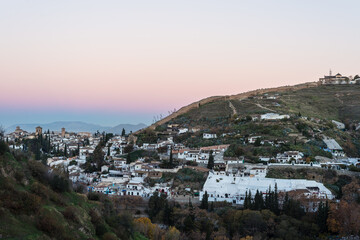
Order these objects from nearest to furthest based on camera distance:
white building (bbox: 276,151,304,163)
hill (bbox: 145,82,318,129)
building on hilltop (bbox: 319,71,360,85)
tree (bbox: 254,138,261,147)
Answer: white building (bbox: 276,151,304,163)
tree (bbox: 254,138,261,147)
hill (bbox: 145,82,318,129)
building on hilltop (bbox: 319,71,360,85)

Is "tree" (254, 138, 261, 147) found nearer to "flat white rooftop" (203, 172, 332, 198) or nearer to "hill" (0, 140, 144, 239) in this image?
"flat white rooftop" (203, 172, 332, 198)

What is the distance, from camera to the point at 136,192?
78.8 feet

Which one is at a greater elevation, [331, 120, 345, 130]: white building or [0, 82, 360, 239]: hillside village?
[331, 120, 345, 130]: white building

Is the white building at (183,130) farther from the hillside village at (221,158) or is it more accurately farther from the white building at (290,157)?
the white building at (290,157)

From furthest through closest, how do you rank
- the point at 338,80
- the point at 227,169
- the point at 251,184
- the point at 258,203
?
the point at 338,80 → the point at 227,169 → the point at 251,184 → the point at 258,203

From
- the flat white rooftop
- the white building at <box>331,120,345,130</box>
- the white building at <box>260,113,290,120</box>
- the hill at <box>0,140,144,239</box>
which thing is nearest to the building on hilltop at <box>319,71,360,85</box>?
the white building at <box>331,120,345,130</box>

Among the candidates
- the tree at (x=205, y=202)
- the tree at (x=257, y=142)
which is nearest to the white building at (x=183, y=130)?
the tree at (x=257, y=142)

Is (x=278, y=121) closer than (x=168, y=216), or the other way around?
(x=168, y=216)

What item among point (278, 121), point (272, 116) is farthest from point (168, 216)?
point (272, 116)

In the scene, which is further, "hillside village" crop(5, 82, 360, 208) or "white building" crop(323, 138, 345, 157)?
"white building" crop(323, 138, 345, 157)

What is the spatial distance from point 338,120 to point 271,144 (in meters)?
17.9

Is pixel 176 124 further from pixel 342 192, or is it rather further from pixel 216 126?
pixel 342 192

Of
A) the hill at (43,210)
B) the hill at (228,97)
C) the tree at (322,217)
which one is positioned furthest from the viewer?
the hill at (228,97)

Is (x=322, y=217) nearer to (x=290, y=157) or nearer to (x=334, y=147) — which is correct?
(x=290, y=157)
